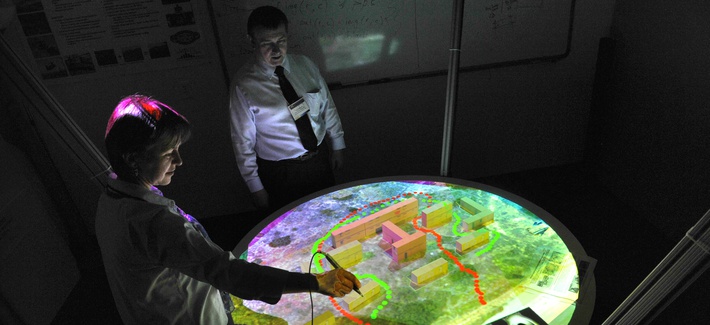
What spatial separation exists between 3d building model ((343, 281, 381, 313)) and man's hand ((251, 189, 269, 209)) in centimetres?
128

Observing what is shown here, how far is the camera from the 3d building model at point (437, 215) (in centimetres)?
200

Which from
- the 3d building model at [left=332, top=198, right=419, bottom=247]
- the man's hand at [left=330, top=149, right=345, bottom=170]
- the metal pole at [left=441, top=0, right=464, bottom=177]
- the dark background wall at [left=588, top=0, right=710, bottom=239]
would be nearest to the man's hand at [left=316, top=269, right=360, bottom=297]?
the 3d building model at [left=332, top=198, right=419, bottom=247]

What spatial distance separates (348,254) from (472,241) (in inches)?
20.8

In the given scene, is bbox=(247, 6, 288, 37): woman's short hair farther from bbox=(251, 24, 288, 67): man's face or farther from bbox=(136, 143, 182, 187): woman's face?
bbox=(136, 143, 182, 187): woman's face

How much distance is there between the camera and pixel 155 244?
47.9 inches

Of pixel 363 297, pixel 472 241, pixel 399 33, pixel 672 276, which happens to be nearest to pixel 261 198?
pixel 363 297

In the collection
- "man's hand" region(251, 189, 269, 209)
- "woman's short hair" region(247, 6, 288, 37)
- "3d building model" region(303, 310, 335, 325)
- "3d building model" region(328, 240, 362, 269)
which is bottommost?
"man's hand" region(251, 189, 269, 209)

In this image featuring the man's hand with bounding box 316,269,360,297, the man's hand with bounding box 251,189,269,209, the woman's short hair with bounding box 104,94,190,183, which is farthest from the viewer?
the man's hand with bounding box 251,189,269,209

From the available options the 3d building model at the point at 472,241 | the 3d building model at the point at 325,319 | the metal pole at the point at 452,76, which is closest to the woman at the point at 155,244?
the 3d building model at the point at 325,319

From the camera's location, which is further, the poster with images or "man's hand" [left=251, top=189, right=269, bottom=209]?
the poster with images

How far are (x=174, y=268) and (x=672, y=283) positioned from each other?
1257 mm

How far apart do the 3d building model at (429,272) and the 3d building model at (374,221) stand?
0.36m

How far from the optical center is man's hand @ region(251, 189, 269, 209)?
9.00 feet

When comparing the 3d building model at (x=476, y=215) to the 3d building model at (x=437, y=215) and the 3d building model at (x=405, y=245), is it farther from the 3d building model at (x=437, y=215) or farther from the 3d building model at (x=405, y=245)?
the 3d building model at (x=405, y=245)
